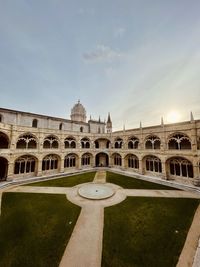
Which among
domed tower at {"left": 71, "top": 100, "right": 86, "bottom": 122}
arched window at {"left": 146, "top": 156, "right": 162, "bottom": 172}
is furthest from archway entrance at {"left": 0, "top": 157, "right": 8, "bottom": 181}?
arched window at {"left": 146, "top": 156, "right": 162, "bottom": 172}

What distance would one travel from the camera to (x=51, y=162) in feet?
88.3

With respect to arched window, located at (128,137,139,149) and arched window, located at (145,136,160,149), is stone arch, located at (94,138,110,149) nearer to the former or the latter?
arched window, located at (128,137,139,149)

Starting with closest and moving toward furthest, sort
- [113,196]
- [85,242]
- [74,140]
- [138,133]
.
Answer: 1. [85,242]
2. [113,196]
3. [138,133]
4. [74,140]

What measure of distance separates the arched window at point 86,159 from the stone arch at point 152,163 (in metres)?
13.8

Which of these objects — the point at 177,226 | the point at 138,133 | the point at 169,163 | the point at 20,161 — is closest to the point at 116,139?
the point at 138,133

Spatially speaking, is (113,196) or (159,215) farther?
(113,196)

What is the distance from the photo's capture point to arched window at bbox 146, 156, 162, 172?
2389 centimetres

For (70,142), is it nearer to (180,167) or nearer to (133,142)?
(133,142)

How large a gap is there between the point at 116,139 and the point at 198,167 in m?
17.9

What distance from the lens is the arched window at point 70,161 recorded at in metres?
29.1

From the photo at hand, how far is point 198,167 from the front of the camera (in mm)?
18781

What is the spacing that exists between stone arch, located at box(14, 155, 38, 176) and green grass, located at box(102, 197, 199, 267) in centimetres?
1813

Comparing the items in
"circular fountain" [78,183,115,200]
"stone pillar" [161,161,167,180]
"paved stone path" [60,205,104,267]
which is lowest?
"paved stone path" [60,205,104,267]

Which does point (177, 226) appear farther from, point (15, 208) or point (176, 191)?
point (15, 208)
